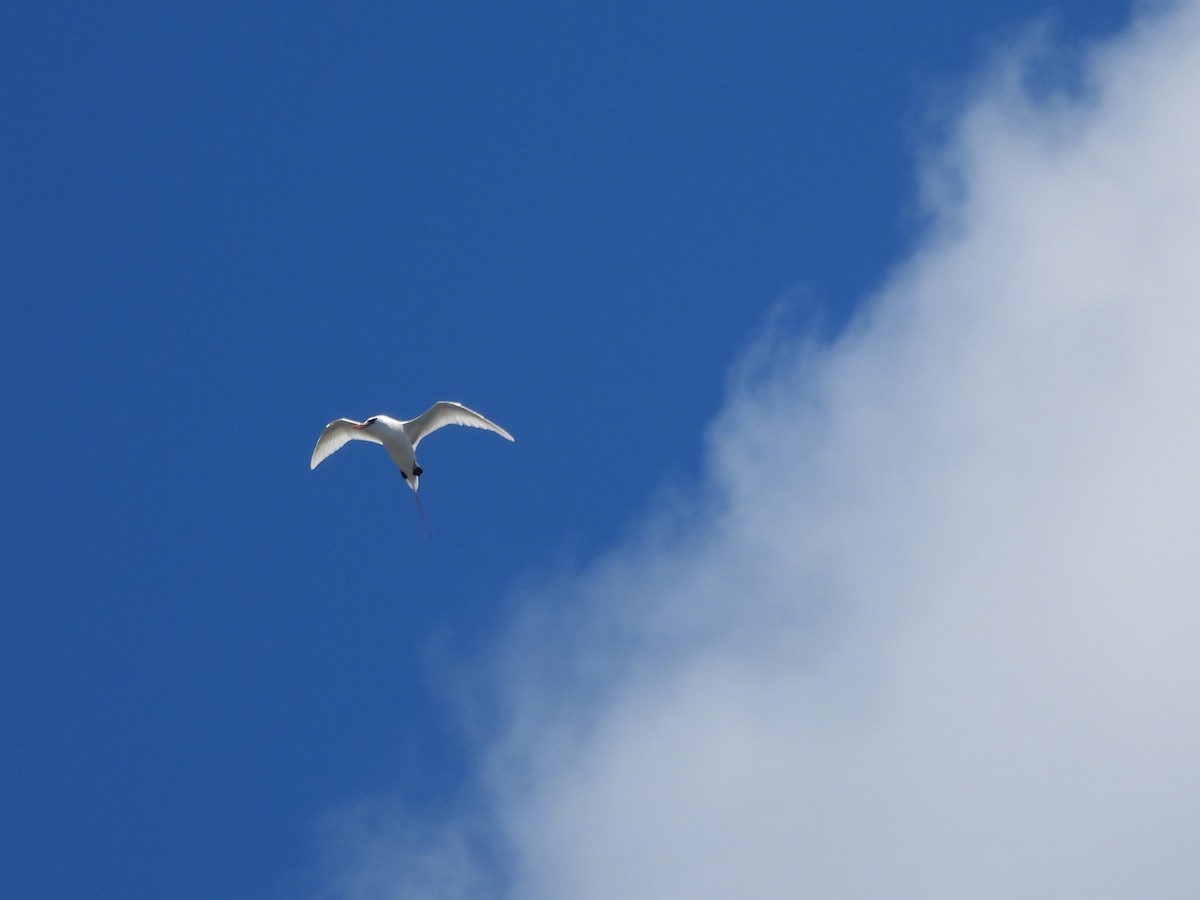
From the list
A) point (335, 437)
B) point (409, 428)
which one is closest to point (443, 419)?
point (409, 428)

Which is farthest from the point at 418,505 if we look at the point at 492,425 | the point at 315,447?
the point at 315,447

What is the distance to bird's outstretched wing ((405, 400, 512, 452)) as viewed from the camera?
47.0m

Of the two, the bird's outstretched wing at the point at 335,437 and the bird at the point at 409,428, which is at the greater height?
the bird's outstretched wing at the point at 335,437

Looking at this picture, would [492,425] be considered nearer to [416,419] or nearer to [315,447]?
[416,419]

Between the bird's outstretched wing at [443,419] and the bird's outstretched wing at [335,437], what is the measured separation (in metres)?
1.69

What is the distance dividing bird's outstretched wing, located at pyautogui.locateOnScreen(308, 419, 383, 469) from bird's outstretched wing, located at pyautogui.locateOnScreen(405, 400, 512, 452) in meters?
1.69

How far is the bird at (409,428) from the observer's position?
47.2 metres

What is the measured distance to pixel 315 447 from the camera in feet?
164

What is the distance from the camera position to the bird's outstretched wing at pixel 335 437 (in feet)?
162

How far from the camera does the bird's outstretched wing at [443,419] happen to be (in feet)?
154

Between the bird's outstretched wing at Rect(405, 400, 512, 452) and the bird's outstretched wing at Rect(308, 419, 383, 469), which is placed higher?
the bird's outstretched wing at Rect(308, 419, 383, 469)

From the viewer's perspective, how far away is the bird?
47.2m

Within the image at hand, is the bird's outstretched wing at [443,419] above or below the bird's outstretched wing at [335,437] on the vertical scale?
below

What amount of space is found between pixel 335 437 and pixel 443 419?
4.35 m
